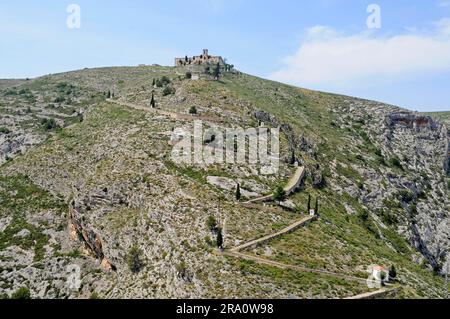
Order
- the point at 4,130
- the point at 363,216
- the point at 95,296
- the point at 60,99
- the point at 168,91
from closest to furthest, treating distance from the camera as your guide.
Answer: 1. the point at 95,296
2. the point at 363,216
3. the point at 168,91
4. the point at 4,130
5. the point at 60,99

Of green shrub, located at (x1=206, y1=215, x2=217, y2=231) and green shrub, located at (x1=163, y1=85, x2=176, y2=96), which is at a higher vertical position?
green shrub, located at (x1=163, y1=85, x2=176, y2=96)

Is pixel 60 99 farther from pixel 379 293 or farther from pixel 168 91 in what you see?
pixel 379 293

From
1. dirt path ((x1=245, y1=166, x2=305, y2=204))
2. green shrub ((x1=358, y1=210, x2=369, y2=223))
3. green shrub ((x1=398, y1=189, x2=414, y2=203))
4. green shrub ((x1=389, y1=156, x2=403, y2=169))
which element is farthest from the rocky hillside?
dirt path ((x1=245, y1=166, x2=305, y2=204))

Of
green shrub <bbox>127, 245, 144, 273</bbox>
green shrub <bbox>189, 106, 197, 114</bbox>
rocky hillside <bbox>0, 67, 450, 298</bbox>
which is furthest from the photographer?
green shrub <bbox>189, 106, 197, 114</bbox>

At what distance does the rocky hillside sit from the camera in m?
59.5

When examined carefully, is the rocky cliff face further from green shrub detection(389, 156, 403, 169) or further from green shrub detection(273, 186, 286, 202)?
green shrub detection(273, 186, 286, 202)

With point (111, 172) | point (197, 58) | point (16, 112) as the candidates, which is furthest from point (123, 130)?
point (197, 58)

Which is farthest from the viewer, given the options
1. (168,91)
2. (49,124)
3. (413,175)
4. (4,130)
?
(4,130)

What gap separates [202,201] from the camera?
69375mm

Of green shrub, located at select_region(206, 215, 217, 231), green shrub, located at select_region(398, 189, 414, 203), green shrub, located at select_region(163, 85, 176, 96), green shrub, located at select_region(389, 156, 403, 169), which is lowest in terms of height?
green shrub, located at select_region(398, 189, 414, 203)

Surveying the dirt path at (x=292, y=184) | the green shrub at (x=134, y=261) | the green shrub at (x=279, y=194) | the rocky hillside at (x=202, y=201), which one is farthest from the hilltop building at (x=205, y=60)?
the green shrub at (x=134, y=261)

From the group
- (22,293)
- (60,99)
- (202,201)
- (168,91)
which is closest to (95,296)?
(22,293)

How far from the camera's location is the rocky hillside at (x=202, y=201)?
2341 inches

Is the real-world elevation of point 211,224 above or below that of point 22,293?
above
